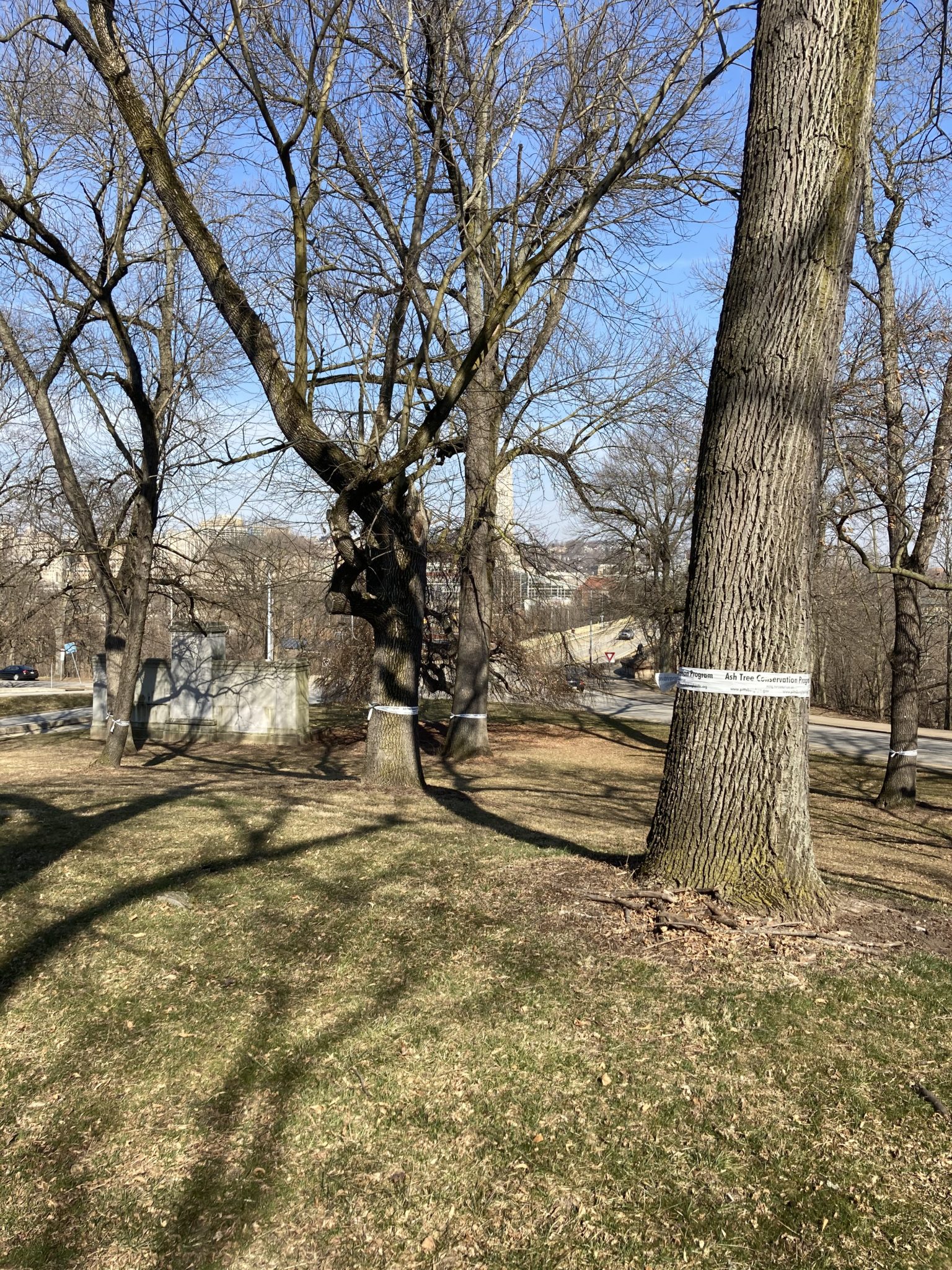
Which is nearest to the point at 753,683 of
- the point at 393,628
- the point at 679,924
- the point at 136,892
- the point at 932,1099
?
the point at 679,924

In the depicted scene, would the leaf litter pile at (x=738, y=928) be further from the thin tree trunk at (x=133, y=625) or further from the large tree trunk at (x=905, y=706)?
the thin tree trunk at (x=133, y=625)

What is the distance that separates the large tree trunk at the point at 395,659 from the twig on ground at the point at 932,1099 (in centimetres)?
658

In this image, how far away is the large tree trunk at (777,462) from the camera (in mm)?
4328

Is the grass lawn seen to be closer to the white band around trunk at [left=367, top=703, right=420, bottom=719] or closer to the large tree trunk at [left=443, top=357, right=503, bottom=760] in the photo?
the white band around trunk at [left=367, top=703, right=420, bottom=719]

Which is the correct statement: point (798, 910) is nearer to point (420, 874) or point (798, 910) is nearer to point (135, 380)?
point (420, 874)

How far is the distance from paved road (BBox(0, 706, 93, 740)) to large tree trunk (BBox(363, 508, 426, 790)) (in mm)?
12551

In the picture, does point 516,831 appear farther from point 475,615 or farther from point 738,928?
point 475,615

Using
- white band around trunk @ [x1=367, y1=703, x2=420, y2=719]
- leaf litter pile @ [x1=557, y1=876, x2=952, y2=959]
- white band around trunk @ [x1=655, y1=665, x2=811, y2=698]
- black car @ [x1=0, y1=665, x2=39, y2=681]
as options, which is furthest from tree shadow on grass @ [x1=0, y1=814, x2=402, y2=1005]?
black car @ [x1=0, y1=665, x2=39, y2=681]

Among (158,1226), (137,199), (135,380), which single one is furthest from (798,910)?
(137,199)

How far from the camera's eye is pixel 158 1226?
2660 mm

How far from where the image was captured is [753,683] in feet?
14.2

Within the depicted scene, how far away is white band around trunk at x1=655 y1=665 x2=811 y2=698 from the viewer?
14.1 feet

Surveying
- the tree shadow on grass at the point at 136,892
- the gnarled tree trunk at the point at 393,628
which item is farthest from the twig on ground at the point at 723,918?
the gnarled tree trunk at the point at 393,628

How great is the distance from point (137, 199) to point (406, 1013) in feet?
40.2
